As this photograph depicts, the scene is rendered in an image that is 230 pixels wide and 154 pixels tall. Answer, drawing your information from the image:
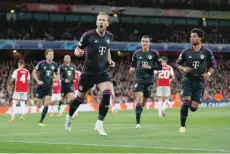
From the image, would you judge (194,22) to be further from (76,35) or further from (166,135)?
(166,135)

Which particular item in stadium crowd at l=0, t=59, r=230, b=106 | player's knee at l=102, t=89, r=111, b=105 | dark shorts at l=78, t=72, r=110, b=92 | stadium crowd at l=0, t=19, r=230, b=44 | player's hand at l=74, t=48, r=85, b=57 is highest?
stadium crowd at l=0, t=19, r=230, b=44

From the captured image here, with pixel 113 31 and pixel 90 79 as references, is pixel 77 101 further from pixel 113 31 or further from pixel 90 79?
pixel 113 31

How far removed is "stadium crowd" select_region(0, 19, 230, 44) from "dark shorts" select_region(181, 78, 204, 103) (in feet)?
98.3

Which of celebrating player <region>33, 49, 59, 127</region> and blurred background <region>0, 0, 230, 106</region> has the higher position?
blurred background <region>0, 0, 230, 106</region>

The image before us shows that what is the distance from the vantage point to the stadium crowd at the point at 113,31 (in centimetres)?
4653

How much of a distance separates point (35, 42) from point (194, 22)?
20.4m

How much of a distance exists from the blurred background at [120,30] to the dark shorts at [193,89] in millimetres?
22113

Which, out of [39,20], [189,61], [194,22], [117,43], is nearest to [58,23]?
[39,20]

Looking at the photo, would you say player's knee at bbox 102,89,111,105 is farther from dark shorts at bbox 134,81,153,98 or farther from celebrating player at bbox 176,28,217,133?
dark shorts at bbox 134,81,153,98

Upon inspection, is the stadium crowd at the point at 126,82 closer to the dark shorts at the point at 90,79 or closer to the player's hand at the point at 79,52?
the dark shorts at the point at 90,79

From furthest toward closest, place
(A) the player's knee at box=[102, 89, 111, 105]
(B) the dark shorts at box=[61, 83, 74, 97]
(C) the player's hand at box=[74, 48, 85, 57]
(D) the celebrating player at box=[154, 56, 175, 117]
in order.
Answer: (D) the celebrating player at box=[154, 56, 175, 117] → (B) the dark shorts at box=[61, 83, 74, 97] → (A) the player's knee at box=[102, 89, 111, 105] → (C) the player's hand at box=[74, 48, 85, 57]

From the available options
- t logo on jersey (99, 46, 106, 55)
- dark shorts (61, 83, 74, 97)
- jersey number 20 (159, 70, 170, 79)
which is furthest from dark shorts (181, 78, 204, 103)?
jersey number 20 (159, 70, 170, 79)

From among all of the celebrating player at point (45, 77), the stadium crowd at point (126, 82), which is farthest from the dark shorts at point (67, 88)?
the stadium crowd at point (126, 82)

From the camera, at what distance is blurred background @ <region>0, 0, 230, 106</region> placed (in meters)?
45.4
